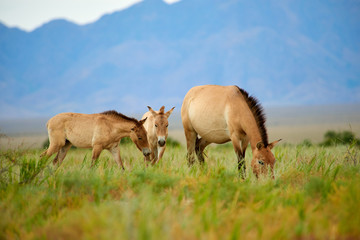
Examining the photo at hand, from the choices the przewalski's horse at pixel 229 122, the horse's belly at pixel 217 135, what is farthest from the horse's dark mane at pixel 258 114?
the horse's belly at pixel 217 135

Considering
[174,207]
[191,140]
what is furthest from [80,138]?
[174,207]

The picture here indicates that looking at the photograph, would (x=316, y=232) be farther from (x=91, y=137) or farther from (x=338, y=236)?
(x=91, y=137)

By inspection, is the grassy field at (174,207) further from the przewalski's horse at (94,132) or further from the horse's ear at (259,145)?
the przewalski's horse at (94,132)

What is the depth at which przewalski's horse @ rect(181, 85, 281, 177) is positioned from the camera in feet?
22.4

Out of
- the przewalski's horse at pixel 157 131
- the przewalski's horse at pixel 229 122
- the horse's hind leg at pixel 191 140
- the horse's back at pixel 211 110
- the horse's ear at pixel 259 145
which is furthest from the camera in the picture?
the horse's hind leg at pixel 191 140

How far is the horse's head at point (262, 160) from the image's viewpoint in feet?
21.7

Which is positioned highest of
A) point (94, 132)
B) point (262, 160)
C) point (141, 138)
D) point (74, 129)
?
point (74, 129)

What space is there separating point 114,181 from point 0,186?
1996 millimetres

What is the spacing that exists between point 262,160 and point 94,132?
436 centimetres

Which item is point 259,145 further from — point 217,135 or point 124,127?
point 124,127

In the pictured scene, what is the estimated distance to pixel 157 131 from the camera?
339 inches

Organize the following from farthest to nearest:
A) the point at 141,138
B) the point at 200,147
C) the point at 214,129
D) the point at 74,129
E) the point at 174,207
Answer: the point at 200,147 < the point at 74,129 < the point at 141,138 < the point at 214,129 < the point at 174,207

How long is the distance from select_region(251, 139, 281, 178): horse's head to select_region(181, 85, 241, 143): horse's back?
A: 1.35m

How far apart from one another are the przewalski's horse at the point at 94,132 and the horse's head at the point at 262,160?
10.1 ft
